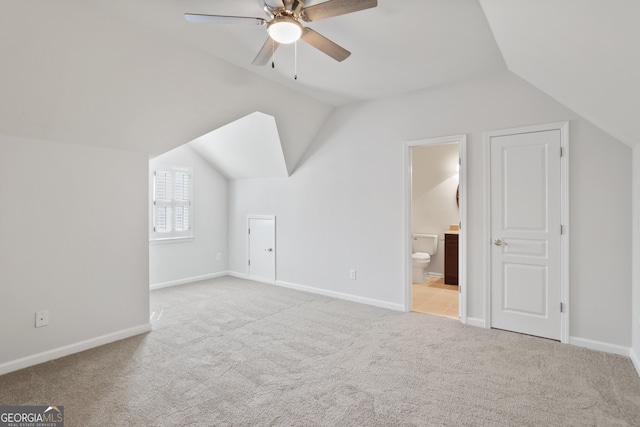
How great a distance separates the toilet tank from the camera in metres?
6.07

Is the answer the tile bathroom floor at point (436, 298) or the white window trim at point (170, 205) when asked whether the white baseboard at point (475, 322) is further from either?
the white window trim at point (170, 205)

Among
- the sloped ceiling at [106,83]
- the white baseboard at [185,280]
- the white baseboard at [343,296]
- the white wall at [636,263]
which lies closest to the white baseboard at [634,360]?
the white wall at [636,263]

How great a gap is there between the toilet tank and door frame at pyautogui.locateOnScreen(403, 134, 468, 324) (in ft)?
7.02

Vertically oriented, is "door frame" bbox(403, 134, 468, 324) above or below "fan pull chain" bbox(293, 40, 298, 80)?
below

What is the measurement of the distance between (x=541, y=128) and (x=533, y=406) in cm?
241

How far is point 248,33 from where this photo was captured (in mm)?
2742

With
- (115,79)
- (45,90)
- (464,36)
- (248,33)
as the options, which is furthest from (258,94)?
(464,36)

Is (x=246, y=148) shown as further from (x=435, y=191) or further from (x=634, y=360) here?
(x=634, y=360)

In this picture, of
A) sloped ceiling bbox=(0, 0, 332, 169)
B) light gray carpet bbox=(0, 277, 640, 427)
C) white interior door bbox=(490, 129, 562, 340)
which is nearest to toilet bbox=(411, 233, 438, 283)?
light gray carpet bbox=(0, 277, 640, 427)

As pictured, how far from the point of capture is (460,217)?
3.74 m

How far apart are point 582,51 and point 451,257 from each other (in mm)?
4086

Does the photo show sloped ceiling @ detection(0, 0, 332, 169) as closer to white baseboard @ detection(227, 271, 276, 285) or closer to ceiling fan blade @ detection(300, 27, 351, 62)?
ceiling fan blade @ detection(300, 27, 351, 62)

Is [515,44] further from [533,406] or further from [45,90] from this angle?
[45,90]

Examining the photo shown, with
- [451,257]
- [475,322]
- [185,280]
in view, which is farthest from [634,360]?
[185,280]
